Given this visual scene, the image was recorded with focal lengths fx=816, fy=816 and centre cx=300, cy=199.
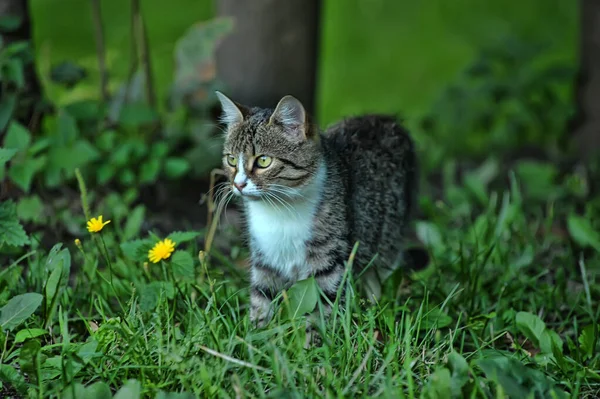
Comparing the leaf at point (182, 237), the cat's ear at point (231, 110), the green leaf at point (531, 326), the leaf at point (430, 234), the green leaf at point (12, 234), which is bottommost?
the leaf at point (430, 234)

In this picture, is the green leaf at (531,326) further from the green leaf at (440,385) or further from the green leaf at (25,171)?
the green leaf at (25,171)

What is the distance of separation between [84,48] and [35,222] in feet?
11.5

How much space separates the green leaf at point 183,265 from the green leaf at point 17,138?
4.00 ft

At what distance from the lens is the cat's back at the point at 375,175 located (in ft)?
12.5

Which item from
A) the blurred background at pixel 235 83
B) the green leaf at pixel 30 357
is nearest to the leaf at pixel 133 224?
the blurred background at pixel 235 83

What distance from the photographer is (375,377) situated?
2.82 m

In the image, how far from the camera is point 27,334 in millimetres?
3174

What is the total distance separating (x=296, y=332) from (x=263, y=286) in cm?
69

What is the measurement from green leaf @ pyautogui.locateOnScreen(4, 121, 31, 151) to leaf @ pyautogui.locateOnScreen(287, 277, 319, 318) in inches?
70.3

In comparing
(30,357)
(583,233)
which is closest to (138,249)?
(30,357)

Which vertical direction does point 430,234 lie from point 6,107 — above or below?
below

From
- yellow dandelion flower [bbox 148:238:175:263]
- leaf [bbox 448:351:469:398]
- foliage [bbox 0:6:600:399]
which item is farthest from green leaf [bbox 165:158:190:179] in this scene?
leaf [bbox 448:351:469:398]

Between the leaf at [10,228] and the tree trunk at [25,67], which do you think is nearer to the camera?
the leaf at [10,228]

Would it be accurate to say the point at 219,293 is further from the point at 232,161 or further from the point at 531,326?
the point at 531,326
